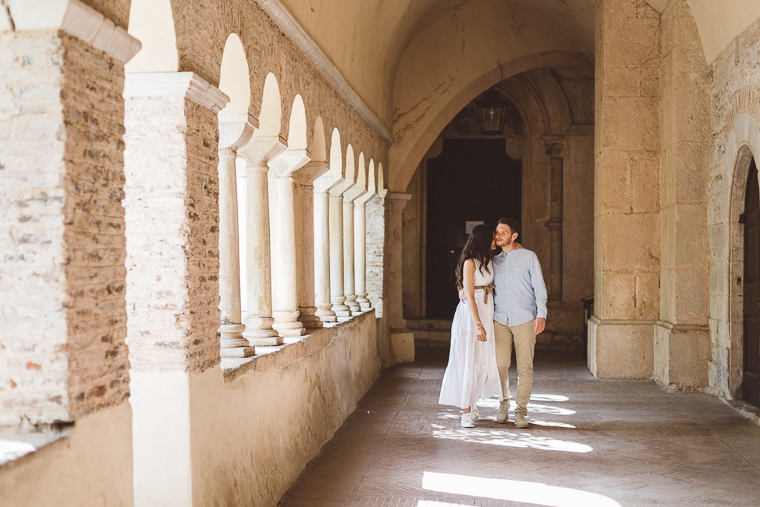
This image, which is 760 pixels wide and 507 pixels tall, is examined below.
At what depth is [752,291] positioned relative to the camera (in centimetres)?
695

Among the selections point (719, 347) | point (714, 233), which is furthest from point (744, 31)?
point (719, 347)

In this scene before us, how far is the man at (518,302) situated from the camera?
6.34m

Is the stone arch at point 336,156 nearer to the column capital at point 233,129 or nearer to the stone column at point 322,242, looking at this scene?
the stone column at point 322,242

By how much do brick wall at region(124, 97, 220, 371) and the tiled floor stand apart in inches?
59.3

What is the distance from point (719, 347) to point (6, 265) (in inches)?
268

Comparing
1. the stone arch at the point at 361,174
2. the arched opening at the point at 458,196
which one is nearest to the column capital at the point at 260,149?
the stone arch at the point at 361,174

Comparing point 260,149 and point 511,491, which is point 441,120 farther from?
point 511,491

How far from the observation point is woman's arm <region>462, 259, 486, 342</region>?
6309mm

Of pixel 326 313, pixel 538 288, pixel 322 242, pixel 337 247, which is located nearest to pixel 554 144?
pixel 337 247

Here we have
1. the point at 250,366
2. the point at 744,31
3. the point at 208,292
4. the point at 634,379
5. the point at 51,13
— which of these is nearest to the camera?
the point at 51,13

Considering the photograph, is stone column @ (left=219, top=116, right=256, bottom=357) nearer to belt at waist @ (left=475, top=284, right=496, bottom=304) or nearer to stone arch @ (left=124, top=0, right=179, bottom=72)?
stone arch @ (left=124, top=0, right=179, bottom=72)

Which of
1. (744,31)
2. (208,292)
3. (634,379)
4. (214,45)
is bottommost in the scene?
(634,379)

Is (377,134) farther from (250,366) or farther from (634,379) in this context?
(250,366)

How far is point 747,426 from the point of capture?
6340mm
